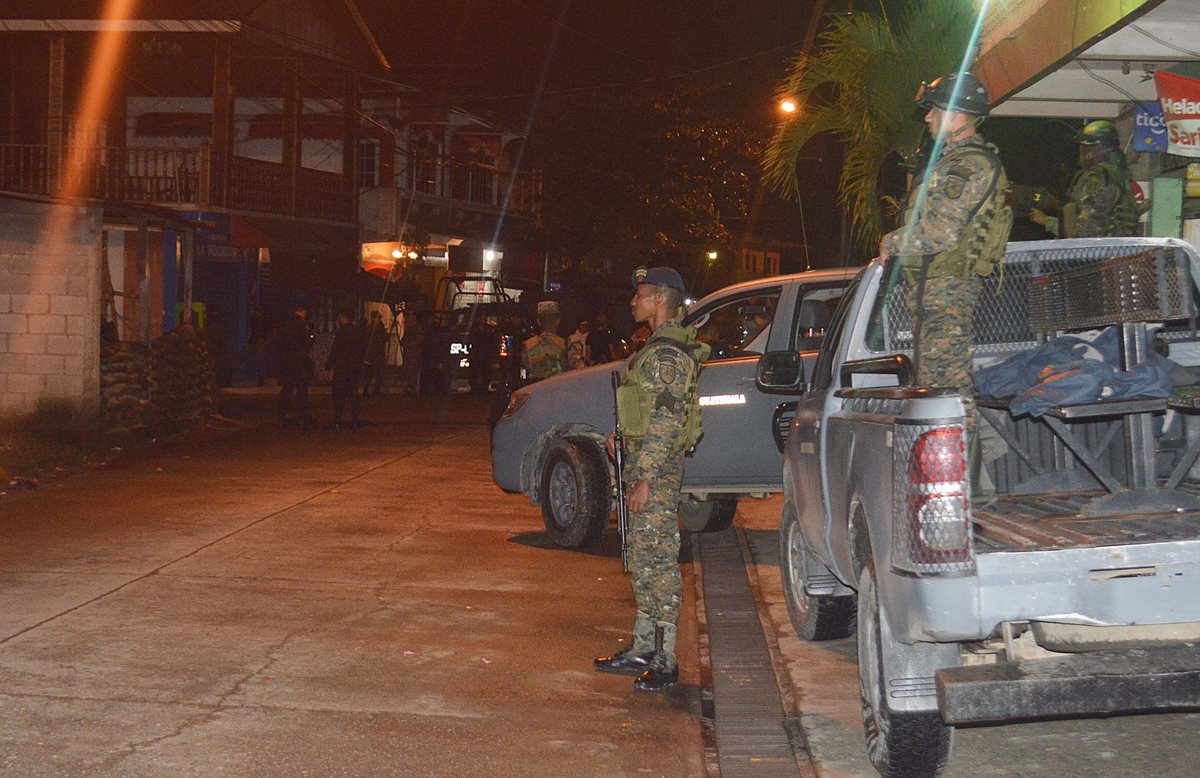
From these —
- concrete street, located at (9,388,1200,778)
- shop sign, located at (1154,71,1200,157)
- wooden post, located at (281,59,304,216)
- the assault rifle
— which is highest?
wooden post, located at (281,59,304,216)

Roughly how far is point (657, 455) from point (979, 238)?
1719 millimetres

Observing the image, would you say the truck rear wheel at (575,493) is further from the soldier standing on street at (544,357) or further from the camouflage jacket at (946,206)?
the camouflage jacket at (946,206)

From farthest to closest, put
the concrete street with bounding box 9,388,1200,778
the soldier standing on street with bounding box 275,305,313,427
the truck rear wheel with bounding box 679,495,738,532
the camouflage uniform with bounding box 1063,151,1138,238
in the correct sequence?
the soldier standing on street with bounding box 275,305,313,427
the truck rear wheel with bounding box 679,495,738,532
the camouflage uniform with bounding box 1063,151,1138,238
the concrete street with bounding box 9,388,1200,778

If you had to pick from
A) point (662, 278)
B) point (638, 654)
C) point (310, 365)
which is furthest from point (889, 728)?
point (310, 365)

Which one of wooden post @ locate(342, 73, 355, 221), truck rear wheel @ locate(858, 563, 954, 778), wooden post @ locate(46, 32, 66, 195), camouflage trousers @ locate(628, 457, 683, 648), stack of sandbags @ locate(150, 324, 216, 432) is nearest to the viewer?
truck rear wheel @ locate(858, 563, 954, 778)

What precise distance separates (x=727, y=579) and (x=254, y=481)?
5.87 m

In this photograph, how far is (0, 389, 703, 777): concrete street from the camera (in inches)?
215

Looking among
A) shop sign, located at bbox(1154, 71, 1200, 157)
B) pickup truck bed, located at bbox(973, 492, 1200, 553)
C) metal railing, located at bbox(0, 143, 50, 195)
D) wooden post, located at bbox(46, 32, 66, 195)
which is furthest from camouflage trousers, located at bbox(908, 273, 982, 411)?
metal railing, located at bbox(0, 143, 50, 195)

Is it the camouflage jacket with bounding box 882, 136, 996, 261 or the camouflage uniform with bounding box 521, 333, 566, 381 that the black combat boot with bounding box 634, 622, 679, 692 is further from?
the camouflage uniform with bounding box 521, 333, 566, 381

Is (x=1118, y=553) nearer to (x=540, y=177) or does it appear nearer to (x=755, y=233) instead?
(x=540, y=177)

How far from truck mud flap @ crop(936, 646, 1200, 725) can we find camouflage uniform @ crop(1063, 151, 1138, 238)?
5136 millimetres

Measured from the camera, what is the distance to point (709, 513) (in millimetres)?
11234

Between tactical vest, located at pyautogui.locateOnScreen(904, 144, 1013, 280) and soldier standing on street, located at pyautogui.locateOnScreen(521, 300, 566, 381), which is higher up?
tactical vest, located at pyautogui.locateOnScreen(904, 144, 1013, 280)

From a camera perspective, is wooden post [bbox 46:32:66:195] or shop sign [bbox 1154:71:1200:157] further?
wooden post [bbox 46:32:66:195]
